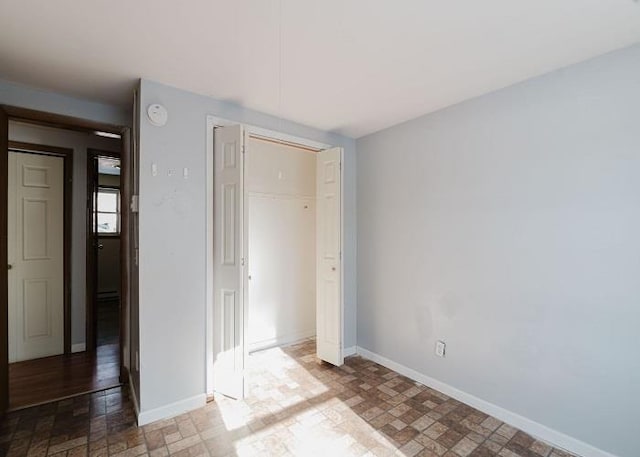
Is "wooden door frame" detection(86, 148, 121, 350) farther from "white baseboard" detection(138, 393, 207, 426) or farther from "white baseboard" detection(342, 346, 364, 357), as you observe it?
"white baseboard" detection(342, 346, 364, 357)

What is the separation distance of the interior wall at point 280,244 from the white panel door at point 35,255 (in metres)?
2.05

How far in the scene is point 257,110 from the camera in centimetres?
274

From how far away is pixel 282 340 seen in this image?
368 cm

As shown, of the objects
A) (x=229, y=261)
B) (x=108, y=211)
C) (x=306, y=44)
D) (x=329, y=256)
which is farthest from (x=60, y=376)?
(x=108, y=211)

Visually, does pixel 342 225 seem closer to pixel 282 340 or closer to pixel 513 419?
pixel 282 340

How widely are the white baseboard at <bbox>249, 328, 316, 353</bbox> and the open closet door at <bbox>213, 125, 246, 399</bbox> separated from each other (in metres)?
1.00

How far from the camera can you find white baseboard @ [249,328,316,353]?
3.49 m

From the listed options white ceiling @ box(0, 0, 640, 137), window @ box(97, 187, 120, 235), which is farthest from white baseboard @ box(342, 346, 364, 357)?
window @ box(97, 187, 120, 235)

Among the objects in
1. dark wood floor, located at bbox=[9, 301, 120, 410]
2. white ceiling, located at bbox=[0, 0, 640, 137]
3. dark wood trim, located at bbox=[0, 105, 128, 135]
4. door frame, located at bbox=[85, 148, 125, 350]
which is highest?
white ceiling, located at bbox=[0, 0, 640, 137]

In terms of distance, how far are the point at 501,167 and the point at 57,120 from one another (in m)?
3.44

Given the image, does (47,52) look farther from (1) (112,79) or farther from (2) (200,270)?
(2) (200,270)

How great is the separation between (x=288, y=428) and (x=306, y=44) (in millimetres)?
2451

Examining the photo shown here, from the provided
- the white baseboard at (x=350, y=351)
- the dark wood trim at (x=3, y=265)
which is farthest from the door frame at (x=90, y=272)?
the white baseboard at (x=350, y=351)

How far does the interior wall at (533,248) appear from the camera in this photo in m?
1.76
